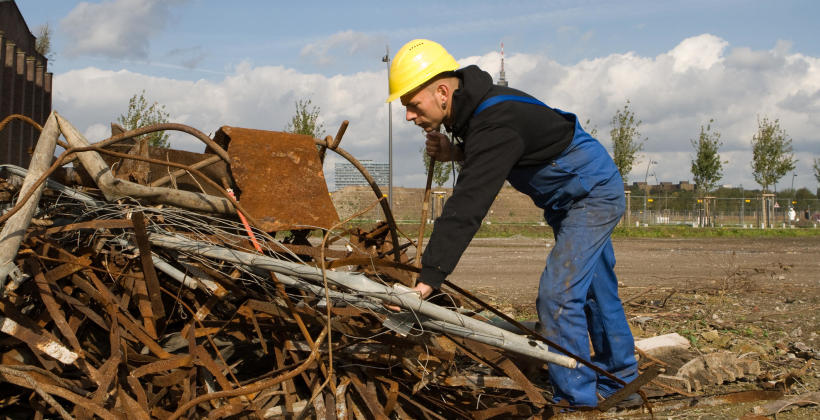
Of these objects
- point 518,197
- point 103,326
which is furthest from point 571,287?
point 518,197

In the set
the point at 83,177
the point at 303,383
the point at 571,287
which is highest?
the point at 83,177

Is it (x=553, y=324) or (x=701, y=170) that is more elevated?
(x=701, y=170)

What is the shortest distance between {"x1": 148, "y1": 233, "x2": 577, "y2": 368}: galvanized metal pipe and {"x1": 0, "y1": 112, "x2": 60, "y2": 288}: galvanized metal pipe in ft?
1.72

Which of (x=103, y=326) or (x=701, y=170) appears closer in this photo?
(x=103, y=326)

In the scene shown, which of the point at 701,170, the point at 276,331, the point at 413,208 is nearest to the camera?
the point at 276,331

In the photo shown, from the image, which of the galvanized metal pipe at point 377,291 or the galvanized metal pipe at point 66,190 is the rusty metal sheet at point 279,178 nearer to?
the galvanized metal pipe at point 377,291

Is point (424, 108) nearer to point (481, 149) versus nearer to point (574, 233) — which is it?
point (481, 149)

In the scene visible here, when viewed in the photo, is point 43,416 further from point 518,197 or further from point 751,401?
point 518,197

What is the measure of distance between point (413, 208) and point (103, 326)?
45205 mm

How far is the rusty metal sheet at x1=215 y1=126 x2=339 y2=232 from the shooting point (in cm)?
302

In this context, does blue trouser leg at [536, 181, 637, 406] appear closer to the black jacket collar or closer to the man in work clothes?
the man in work clothes

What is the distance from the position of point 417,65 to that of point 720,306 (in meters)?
4.79

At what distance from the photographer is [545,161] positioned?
111 inches

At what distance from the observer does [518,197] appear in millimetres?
53125
